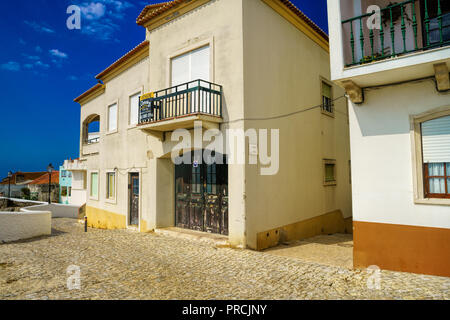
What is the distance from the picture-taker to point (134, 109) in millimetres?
12672

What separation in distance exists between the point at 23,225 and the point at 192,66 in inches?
316

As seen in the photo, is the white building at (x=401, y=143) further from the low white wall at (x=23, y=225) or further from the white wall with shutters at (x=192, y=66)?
the low white wall at (x=23, y=225)

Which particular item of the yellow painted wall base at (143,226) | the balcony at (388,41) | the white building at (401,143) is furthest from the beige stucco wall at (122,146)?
the balcony at (388,41)

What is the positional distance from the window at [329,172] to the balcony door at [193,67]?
5993 mm

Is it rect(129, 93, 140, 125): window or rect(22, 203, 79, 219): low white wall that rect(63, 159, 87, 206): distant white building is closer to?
rect(22, 203, 79, 219): low white wall

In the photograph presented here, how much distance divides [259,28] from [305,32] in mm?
3108

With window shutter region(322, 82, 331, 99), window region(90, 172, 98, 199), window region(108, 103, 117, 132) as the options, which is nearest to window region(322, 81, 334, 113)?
window shutter region(322, 82, 331, 99)

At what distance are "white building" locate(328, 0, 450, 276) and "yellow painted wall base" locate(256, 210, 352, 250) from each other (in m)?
2.75

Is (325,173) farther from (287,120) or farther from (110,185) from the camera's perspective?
(110,185)

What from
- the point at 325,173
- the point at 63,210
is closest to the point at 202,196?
the point at 325,173

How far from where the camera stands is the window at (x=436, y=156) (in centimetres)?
507

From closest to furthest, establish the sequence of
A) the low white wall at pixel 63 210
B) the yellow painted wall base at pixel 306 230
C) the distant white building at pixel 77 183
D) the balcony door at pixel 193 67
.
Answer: the yellow painted wall base at pixel 306 230 → the balcony door at pixel 193 67 → the low white wall at pixel 63 210 → the distant white building at pixel 77 183

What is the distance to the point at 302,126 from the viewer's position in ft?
33.3

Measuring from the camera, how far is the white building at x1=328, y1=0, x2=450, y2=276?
4.98 metres
